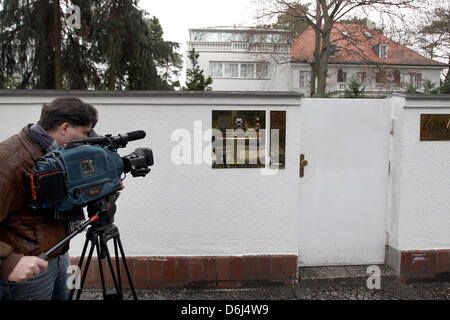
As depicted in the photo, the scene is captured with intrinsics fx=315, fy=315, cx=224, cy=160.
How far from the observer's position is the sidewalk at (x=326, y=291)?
3100 mm

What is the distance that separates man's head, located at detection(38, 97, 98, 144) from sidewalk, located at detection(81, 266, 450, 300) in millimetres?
2018

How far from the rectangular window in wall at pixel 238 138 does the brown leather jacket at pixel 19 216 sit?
1787 mm

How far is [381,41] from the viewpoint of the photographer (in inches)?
732

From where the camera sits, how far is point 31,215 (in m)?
1.60

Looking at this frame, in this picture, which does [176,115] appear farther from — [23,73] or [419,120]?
[23,73]

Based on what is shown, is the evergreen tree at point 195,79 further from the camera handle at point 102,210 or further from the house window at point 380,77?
the camera handle at point 102,210

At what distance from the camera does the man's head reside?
1.68 m

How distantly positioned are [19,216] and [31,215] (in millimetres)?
52

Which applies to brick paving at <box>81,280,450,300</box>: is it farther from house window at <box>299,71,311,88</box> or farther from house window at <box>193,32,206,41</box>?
house window at <box>193,32,206,41</box>

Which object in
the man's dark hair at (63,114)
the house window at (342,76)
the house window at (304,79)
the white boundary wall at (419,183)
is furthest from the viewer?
the house window at (304,79)

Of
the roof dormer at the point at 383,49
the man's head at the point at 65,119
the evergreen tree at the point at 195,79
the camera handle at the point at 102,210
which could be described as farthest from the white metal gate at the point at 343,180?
the roof dormer at the point at 383,49

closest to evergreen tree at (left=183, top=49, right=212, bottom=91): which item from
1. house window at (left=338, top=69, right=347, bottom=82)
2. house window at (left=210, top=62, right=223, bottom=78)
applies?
house window at (left=210, top=62, right=223, bottom=78)

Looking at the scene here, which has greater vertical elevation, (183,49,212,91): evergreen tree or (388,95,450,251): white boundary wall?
(183,49,212,91): evergreen tree
